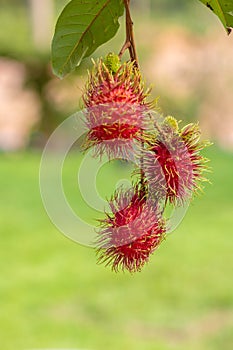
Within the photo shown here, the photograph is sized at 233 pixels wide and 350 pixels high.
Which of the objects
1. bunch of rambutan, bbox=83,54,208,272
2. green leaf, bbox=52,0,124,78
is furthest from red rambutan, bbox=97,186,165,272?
green leaf, bbox=52,0,124,78

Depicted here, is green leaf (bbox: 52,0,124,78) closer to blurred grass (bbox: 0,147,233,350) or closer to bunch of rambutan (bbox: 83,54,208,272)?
bunch of rambutan (bbox: 83,54,208,272)

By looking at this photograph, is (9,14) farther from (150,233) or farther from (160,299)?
(150,233)

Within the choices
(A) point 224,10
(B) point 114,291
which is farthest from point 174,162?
(B) point 114,291

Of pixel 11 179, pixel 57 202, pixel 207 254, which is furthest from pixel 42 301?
pixel 57 202

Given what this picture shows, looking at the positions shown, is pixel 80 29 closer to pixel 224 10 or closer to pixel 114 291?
pixel 224 10

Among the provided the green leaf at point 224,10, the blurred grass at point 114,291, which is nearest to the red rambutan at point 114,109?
the green leaf at point 224,10

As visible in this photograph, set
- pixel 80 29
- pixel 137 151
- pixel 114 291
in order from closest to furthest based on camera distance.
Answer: pixel 137 151 < pixel 80 29 < pixel 114 291

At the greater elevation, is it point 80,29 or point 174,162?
point 80,29
